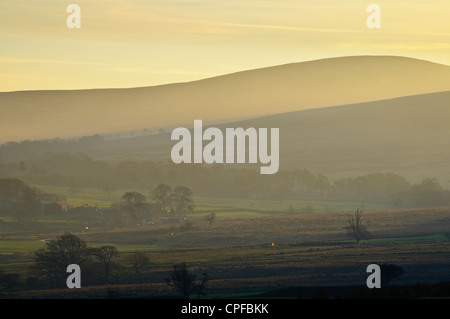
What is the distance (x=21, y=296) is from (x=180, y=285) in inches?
490

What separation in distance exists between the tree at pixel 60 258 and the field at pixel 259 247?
1680 mm

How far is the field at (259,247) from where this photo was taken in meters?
58.6

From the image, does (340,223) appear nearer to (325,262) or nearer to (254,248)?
(254,248)

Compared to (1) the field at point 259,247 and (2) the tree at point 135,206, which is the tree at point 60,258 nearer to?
(1) the field at point 259,247

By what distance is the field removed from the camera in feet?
192

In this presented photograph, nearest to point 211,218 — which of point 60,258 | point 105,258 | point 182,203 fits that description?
point 182,203

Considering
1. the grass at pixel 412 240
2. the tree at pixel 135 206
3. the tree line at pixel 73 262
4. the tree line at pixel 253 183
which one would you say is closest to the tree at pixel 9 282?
the tree line at pixel 73 262

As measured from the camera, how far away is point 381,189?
499 feet

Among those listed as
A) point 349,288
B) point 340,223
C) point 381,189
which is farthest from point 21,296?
point 381,189

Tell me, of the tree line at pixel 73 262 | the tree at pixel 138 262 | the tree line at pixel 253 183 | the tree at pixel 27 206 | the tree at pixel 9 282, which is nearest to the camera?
the tree at pixel 9 282

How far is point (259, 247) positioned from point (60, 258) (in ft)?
74.5

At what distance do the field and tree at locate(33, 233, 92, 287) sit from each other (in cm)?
168

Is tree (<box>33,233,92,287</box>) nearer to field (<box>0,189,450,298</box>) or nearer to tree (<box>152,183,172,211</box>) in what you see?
field (<box>0,189,450,298</box>)

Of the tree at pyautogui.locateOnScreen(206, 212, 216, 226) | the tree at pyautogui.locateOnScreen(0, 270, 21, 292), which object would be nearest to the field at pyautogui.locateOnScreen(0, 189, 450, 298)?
the tree at pyautogui.locateOnScreen(206, 212, 216, 226)
